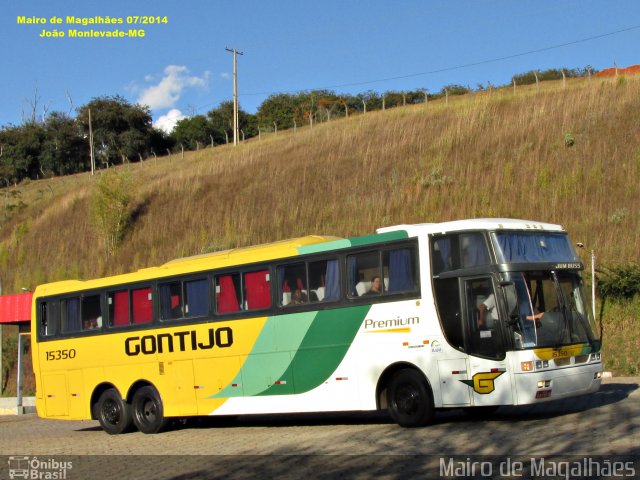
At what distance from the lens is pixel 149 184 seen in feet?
194

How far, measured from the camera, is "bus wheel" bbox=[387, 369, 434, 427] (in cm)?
1356

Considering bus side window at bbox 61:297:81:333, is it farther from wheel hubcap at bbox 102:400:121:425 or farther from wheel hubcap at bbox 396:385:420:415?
wheel hubcap at bbox 396:385:420:415

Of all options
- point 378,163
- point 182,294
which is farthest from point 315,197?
point 182,294

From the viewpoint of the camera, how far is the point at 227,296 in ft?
54.9

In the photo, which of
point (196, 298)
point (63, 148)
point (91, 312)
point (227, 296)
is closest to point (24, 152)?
point (63, 148)

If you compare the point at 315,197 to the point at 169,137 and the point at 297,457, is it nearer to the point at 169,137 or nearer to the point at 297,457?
the point at 297,457

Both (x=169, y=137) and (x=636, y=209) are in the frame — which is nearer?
(x=636, y=209)

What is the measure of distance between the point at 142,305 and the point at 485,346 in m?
8.35

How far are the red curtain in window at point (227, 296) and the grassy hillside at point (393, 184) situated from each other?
1612cm

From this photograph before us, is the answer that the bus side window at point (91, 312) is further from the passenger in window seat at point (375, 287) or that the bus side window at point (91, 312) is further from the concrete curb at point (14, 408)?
the concrete curb at point (14, 408)

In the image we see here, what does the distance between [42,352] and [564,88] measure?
1440 inches

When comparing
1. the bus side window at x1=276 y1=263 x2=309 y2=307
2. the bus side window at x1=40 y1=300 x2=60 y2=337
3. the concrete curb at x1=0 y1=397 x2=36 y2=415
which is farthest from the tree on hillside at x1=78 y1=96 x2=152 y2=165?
the bus side window at x1=276 y1=263 x2=309 y2=307

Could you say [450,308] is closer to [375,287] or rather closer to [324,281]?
[375,287]

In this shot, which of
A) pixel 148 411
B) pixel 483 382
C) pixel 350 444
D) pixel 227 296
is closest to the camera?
pixel 350 444
